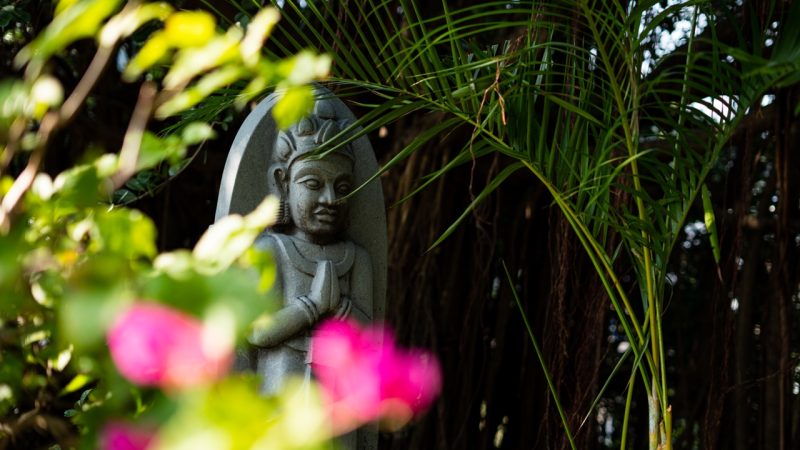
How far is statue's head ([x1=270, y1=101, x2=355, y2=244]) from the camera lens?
2410 millimetres

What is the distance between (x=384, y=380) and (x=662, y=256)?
135 cm

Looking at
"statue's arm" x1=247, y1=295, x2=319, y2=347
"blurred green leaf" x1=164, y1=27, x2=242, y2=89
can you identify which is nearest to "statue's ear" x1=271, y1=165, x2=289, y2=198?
"statue's arm" x1=247, y1=295, x2=319, y2=347

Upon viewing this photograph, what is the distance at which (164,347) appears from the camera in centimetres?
84

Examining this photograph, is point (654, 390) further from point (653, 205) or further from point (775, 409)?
point (775, 409)

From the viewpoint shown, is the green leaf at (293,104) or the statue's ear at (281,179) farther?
the statue's ear at (281,179)

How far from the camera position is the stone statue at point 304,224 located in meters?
2.33

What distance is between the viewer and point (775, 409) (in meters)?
4.22

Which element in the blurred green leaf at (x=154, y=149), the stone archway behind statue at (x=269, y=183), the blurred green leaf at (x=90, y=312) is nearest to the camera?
the blurred green leaf at (x=90, y=312)

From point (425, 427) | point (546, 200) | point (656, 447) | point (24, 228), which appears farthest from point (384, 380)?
point (546, 200)

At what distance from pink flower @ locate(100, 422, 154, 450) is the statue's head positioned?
1.54 m

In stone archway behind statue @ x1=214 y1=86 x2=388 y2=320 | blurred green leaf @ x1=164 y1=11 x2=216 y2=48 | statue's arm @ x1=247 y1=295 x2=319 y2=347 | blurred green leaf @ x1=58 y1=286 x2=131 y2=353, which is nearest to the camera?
blurred green leaf @ x1=58 y1=286 x2=131 y2=353

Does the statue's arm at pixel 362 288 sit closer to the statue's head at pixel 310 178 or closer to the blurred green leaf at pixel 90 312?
the statue's head at pixel 310 178

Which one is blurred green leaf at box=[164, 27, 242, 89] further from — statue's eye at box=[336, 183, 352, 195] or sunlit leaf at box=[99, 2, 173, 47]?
statue's eye at box=[336, 183, 352, 195]

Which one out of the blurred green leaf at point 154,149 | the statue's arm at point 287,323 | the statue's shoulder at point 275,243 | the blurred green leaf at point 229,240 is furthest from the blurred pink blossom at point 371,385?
the statue's shoulder at point 275,243
